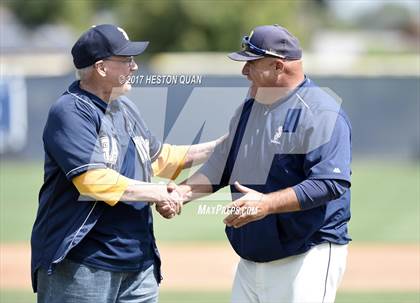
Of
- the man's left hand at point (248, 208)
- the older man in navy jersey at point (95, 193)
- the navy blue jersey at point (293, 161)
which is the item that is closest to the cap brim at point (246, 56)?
the navy blue jersey at point (293, 161)

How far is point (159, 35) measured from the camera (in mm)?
38281

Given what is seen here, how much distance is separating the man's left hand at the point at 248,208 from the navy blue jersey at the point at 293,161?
0.76 feet

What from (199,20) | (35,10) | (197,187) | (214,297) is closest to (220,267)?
(214,297)

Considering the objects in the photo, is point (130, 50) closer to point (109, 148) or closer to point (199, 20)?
point (109, 148)

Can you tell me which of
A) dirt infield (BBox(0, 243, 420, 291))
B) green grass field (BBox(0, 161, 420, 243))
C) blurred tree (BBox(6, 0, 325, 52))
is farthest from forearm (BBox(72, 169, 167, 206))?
blurred tree (BBox(6, 0, 325, 52))

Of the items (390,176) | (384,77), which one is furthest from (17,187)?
(384,77)

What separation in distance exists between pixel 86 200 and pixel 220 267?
6814mm

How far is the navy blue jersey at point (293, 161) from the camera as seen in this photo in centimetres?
504

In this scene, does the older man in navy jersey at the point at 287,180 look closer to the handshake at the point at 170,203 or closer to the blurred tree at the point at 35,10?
the handshake at the point at 170,203

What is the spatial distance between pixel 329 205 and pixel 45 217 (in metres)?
1.67

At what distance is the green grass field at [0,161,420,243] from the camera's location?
1456 centimetres

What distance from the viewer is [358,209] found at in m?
17.3

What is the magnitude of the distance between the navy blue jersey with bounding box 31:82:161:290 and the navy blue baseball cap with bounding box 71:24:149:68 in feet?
0.66

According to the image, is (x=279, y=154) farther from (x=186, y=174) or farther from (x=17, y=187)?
(x=17, y=187)
